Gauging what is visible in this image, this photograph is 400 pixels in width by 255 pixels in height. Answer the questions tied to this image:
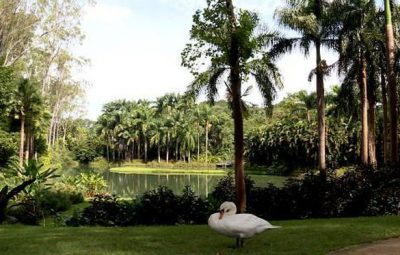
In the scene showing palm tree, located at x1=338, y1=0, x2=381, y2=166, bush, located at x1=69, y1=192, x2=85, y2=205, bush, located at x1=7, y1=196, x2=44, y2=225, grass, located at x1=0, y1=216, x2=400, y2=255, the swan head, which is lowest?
bush, located at x1=69, y1=192, x2=85, y2=205

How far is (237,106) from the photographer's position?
14938mm

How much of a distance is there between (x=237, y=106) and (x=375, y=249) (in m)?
7.99

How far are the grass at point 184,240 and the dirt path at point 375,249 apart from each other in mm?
249

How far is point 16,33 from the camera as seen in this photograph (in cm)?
3656

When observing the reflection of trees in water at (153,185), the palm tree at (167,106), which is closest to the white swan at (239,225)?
the reflection of trees in water at (153,185)

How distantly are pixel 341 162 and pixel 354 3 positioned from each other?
31.2 meters

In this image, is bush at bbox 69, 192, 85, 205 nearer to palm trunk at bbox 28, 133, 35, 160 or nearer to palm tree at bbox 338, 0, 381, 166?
palm tree at bbox 338, 0, 381, 166

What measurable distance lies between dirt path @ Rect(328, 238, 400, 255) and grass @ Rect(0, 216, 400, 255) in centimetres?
25

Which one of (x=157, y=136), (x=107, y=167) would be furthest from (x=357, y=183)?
(x=107, y=167)

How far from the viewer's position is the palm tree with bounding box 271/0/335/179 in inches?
904

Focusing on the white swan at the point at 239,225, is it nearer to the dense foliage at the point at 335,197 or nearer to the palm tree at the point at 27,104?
the dense foliage at the point at 335,197

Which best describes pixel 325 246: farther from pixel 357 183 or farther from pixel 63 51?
pixel 63 51

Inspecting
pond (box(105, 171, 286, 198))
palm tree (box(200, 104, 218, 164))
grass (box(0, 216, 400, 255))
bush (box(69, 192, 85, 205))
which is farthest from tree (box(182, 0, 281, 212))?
palm tree (box(200, 104, 218, 164))

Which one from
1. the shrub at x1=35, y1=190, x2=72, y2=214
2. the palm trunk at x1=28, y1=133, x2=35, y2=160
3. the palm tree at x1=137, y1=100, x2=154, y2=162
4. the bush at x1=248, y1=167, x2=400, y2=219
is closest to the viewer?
the bush at x1=248, y1=167, x2=400, y2=219
